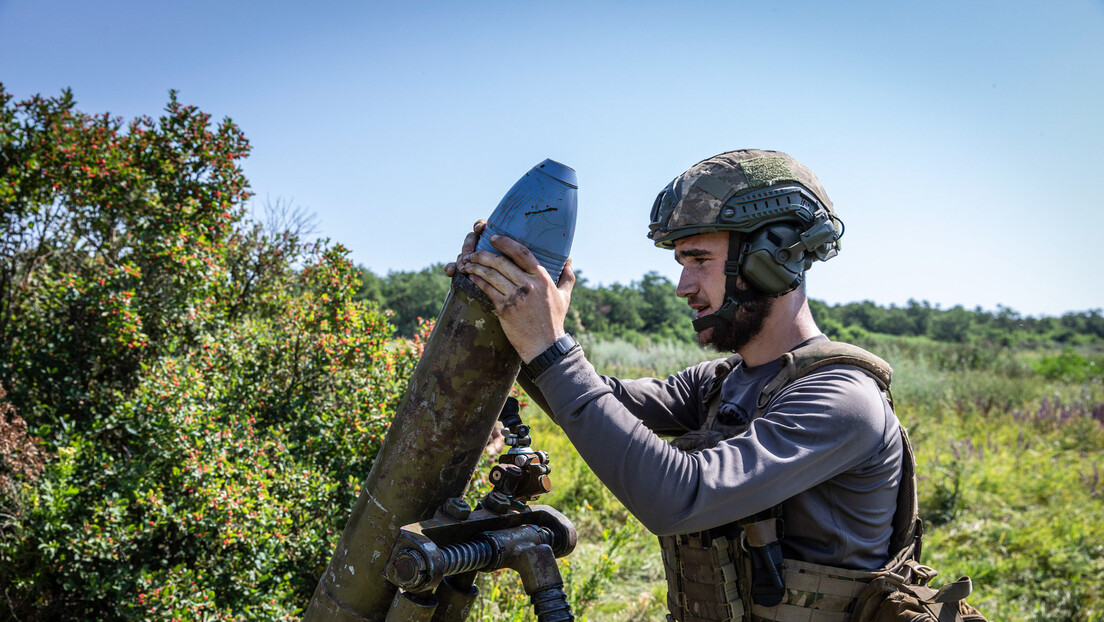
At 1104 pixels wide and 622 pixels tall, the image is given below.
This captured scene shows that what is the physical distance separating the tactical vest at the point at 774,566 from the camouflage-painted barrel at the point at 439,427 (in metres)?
0.74

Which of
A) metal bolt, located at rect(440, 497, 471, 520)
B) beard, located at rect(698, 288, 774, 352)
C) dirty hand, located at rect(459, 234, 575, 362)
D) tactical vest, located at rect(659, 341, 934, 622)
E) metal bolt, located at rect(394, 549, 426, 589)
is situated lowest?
metal bolt, located at rect(394, 549, 426, 589)

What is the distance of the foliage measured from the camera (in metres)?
3.21

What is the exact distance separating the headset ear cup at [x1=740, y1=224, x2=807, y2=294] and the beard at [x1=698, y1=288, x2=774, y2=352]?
52mm

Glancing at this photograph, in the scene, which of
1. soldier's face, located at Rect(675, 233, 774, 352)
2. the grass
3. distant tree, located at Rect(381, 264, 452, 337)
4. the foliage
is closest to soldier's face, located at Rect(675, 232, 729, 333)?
soldier's face, located at Rect(675, 233, 774, 352)

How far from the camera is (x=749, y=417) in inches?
86.0

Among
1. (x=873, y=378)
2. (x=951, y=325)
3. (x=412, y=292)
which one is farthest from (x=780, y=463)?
(x=951, y=325)

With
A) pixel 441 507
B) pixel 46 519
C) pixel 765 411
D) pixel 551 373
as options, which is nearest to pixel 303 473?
pixel 46 519

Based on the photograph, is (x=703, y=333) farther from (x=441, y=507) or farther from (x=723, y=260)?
(x=441, y=507)

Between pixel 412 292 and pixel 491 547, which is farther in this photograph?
pixel 412 292

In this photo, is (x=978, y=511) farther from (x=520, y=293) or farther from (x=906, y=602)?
(x=520, y=293)

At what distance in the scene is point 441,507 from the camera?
1.76 m

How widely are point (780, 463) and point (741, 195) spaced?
0.88 m

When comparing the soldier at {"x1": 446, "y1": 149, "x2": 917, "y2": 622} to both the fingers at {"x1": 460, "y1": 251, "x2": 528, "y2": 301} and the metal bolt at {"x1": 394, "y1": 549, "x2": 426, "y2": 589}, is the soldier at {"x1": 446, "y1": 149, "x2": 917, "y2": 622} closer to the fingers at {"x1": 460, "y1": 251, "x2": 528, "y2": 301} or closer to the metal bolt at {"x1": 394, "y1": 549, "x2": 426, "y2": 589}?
the fingers at {"x1": 460, "y1": 251, "x2": 528, "y2": 301}

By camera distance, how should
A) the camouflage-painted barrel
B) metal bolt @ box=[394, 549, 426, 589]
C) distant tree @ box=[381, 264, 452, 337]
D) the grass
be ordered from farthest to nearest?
distant tree @ box=[381, 264, 452, 337], the grass, the camouflage-painted barrel, metal bolt @ box=[394, 549, 426, 589]
